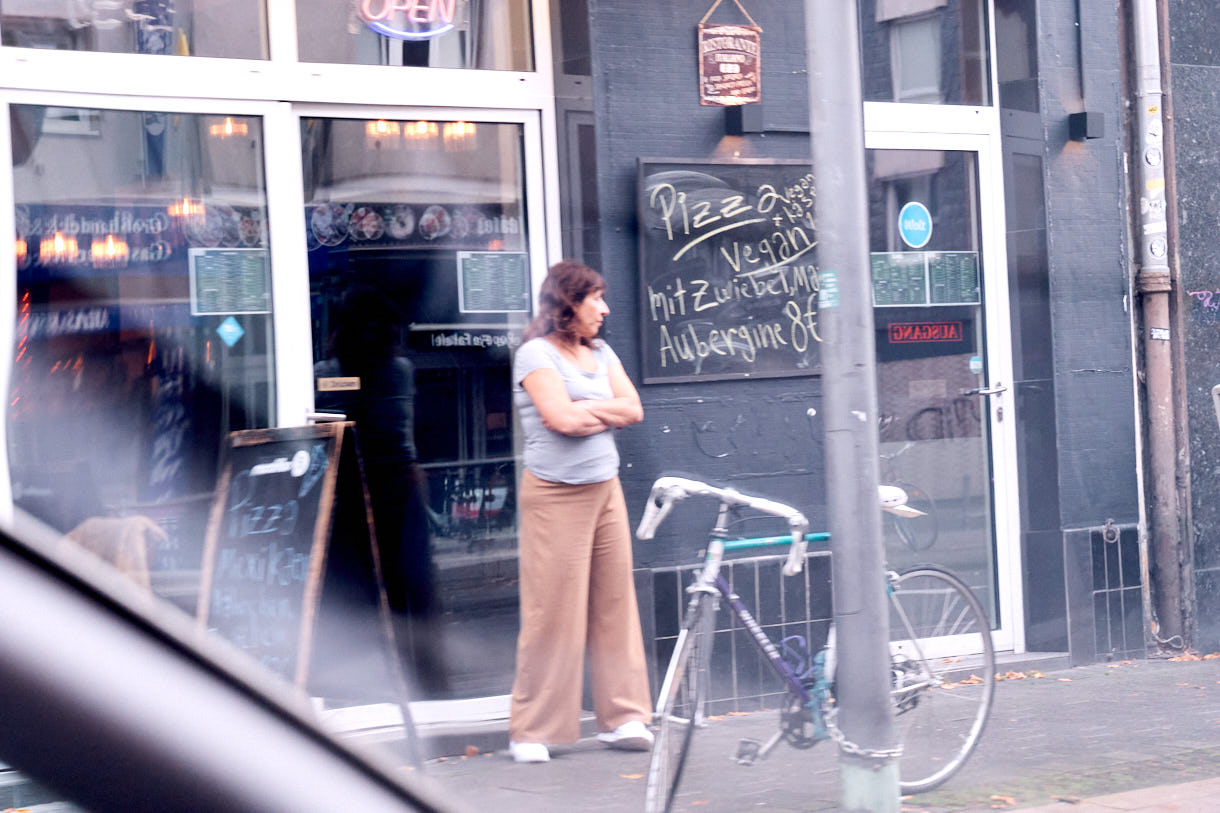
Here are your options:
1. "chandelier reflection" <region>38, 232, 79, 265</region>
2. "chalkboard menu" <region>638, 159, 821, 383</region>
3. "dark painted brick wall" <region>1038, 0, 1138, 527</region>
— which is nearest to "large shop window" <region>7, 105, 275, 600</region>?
"chandelier reflection" <region>38, 232, 79, 265</region>

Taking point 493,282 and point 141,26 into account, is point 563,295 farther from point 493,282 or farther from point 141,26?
point 141,26

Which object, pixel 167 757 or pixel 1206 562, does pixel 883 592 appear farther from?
pixel 1206 562

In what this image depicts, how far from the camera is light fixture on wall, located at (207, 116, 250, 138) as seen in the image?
570 cm

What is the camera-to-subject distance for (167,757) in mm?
848

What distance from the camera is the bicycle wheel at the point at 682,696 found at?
4.48 metres

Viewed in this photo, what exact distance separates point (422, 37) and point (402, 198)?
0.71 meters

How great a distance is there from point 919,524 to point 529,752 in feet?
9.15

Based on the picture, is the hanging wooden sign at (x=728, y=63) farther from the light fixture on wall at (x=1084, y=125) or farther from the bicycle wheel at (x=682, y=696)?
the bicycle wheel at (x=682, y=696)

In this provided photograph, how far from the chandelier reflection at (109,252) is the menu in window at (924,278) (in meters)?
3.60

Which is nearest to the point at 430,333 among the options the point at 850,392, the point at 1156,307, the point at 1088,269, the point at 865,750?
the point at 850,392

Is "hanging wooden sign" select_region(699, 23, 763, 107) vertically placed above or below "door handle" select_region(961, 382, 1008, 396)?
above

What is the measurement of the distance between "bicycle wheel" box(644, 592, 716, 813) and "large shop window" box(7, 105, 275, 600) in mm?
1773

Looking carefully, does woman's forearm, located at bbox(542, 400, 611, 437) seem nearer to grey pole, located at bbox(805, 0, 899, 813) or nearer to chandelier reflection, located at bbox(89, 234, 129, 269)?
grey pole, located at bbox(805, 0, 899, 813)

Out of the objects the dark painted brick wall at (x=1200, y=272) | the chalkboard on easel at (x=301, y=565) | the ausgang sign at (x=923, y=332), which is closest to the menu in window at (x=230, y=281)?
the chalkboard on easel at (x=301, y=565)
